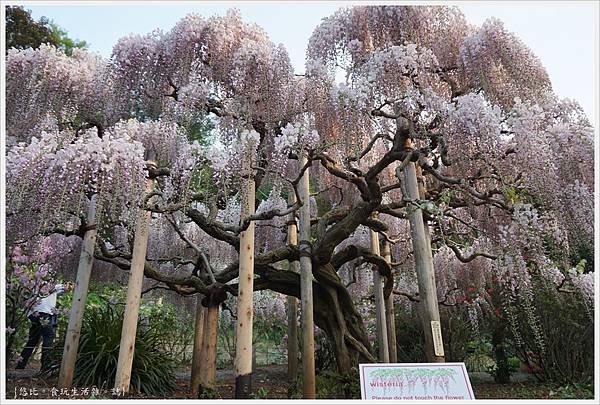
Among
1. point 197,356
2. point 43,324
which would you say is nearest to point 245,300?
point 197,356

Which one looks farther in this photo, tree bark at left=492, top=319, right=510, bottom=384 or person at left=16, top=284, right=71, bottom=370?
tree bark at left=492, top=319, right=510, bottom=384

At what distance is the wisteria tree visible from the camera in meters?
3.22

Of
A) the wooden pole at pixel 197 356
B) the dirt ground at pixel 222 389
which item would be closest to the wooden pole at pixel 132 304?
the dirt ground at pixel 222 389

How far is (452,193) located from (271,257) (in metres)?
1.87

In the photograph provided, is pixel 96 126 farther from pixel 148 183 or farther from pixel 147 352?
pixel 147 352

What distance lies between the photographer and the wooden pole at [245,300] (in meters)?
3.26

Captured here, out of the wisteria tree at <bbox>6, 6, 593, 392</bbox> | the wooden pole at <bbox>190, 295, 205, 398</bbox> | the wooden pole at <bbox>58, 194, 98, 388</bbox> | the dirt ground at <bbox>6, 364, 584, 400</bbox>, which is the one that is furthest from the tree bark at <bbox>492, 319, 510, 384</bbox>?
the wooden pole at <bbox>58, 194, 98, 388</bbox>

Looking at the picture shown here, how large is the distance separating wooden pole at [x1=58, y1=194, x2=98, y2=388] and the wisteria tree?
18 centimetres

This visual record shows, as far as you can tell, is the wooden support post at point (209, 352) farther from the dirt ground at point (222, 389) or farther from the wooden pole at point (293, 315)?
the wooden pole at point (293, 315)

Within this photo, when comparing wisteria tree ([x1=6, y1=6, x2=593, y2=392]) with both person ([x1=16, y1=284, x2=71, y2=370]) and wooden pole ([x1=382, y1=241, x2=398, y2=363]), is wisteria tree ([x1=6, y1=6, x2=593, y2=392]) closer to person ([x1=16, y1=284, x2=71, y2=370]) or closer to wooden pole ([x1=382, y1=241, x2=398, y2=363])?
wooden pole ([x1=382, y1=241, x2=398, y2=363])

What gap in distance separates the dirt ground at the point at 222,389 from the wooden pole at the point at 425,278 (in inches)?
55.9

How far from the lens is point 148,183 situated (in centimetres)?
357

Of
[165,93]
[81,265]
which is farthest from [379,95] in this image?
[81,265]

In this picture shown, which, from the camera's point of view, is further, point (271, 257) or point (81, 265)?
point (271, 257)
